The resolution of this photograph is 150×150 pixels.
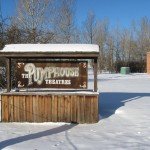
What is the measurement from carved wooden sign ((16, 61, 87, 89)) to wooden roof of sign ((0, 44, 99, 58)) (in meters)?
0.54

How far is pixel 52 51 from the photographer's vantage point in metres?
12.6

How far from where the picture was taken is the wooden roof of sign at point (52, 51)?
41.4ft

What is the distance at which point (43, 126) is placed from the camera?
474 inches

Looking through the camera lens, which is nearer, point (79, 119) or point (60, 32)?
point (79, 119)

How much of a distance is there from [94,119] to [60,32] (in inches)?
1489

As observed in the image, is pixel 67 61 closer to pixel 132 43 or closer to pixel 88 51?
pixel 88 51

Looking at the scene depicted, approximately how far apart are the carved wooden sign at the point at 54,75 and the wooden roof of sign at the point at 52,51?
0.54 meters

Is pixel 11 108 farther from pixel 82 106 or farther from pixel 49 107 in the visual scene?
pixel 82 106

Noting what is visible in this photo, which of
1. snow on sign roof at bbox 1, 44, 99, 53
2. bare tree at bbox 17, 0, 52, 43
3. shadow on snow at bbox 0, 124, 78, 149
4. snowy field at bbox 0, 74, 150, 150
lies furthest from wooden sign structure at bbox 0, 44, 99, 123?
bare tree at bbox 17, 0, 52, 43

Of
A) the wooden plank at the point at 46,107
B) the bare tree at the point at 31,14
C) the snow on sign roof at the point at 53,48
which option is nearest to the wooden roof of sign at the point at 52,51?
the snow on sign roof at the point at 53,48

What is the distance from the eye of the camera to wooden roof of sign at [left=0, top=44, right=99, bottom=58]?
41.4ft

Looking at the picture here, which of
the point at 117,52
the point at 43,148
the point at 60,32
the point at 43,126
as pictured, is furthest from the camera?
the point at 117,52

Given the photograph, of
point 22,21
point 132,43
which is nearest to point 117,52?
point 132,43

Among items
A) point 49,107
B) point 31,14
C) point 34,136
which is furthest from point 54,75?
point 31,14
